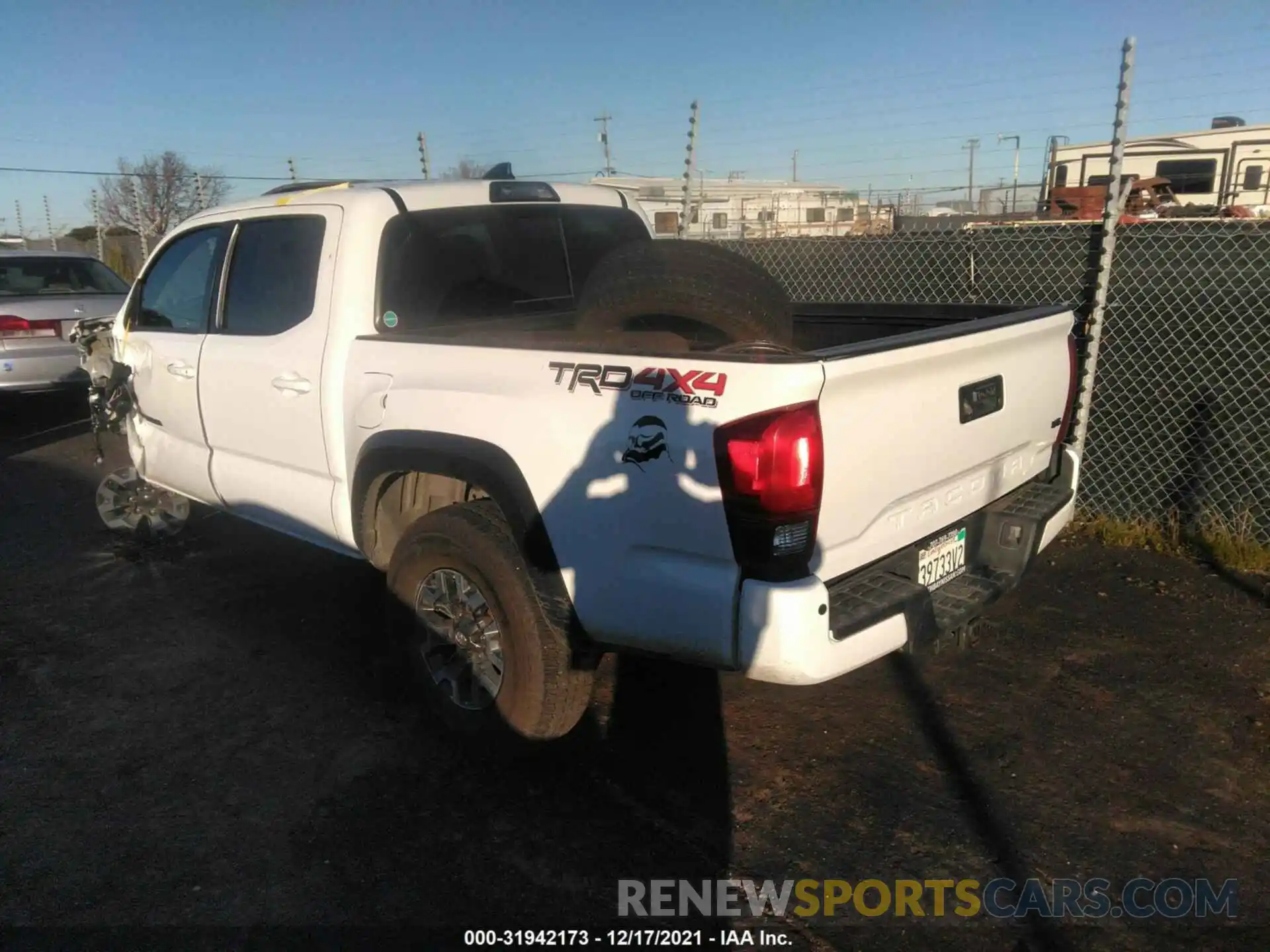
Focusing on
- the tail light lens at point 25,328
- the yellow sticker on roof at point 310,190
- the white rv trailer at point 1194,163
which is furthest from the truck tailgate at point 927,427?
the white rv trailer at point 1194,163

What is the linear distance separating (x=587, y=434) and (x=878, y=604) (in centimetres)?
101

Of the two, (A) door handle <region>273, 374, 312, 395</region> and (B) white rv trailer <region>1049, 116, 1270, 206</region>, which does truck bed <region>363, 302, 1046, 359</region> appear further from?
(B) white rv trailer <region>1049, 116, 1270, 206</region>

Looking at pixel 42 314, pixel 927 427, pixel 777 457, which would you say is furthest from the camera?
pixel 42 314

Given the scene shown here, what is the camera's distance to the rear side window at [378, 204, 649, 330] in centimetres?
389

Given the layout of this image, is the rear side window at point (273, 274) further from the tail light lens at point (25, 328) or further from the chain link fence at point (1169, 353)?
the tail light lens at point (25, 328)

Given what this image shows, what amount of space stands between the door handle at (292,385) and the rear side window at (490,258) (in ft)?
1.58

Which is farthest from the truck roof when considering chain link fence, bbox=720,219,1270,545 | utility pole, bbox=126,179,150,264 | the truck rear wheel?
utility pole, bbox=126,179,150,264

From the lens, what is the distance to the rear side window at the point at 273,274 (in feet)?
13.2

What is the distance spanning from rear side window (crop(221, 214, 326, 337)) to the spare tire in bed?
1302 mm

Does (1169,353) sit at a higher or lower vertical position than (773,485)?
lower

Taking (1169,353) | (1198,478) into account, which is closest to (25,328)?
(1169,353)

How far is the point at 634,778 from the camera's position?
339 centimetres

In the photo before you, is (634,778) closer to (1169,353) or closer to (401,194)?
(401,194)

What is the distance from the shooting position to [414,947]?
2.62m
